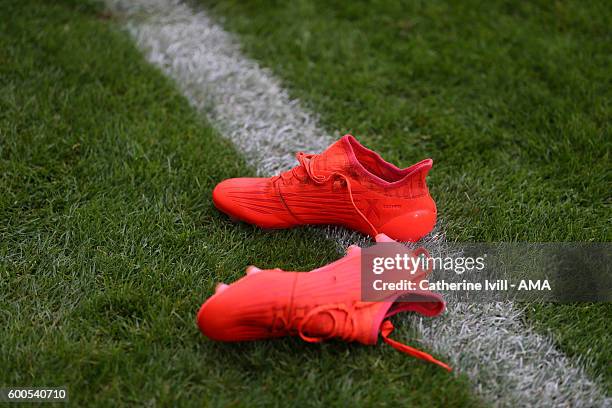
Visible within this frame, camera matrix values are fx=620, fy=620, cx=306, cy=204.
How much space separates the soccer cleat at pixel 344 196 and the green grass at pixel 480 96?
1.15ft

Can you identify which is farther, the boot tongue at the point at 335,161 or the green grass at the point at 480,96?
the green grass at the point at 480,96

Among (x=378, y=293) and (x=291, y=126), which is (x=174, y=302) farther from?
(x=291, y=126)

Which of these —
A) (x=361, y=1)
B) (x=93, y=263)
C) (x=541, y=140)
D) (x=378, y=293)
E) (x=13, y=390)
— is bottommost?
(x=13, y=390)

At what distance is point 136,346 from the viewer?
2.14m

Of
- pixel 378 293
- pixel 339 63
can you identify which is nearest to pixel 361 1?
pixel 339 63

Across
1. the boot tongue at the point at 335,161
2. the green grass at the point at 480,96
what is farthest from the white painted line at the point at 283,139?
the boot tongue at the point at 335,161

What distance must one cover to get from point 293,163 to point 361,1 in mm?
1652

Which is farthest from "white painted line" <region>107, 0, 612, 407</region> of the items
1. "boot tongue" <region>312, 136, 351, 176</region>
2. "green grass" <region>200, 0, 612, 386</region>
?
"boot tongue" <region>312, 136, 351, 176</region>

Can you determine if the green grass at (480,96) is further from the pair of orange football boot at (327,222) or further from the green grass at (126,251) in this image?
the green grass at (126,251)

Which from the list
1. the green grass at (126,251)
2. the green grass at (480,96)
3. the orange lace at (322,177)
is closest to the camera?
the green grass at (126,251)

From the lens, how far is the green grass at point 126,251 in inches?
81.1

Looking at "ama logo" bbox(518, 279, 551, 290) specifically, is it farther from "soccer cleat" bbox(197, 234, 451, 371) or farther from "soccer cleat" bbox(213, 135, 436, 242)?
"soccer cleat" bbox(197, 234, 451, 371)

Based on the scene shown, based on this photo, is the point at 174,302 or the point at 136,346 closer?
the point at 136,346

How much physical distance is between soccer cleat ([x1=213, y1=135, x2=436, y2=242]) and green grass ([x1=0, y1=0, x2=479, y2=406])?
114 mm
